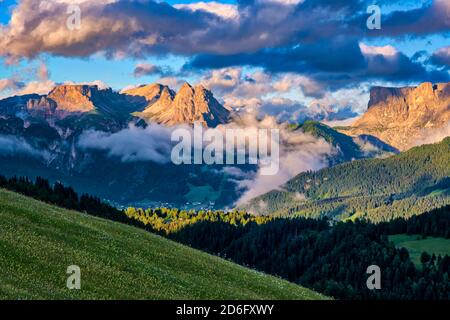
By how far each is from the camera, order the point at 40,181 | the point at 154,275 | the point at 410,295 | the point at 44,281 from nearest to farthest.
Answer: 1. the point at 44,281
2. the point at 154,275
3. the point at 40,181
4. the point at 410,295

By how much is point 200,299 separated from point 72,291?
10.1 meters

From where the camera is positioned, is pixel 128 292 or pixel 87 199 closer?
pixel 128 292

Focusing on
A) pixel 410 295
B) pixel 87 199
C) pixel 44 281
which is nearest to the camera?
pixel 44 281

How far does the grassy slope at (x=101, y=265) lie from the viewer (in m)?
39.3

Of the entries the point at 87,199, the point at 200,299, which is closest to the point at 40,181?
the point at 87,199

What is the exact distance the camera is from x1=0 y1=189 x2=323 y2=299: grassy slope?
3928 centimetres

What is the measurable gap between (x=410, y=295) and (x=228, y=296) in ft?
547

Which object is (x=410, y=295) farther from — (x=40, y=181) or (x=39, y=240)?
(x=39, y=240)

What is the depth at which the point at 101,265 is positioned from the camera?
1837 inches

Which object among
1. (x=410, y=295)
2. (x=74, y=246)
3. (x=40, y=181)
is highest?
(x=40, y=181)

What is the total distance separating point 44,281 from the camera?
3916 cm
